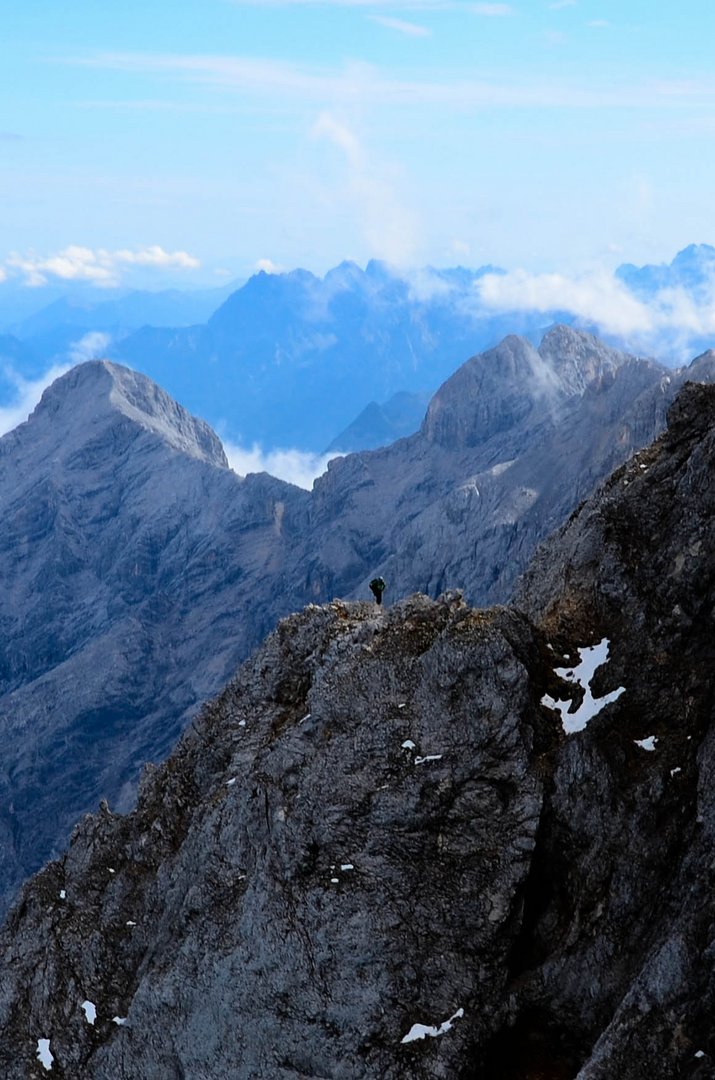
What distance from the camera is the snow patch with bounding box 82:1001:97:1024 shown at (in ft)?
141

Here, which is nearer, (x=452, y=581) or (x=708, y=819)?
(x=708, y=819)

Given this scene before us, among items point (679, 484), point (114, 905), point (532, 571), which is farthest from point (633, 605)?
point (114, 905)

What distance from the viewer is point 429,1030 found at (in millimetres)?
35938

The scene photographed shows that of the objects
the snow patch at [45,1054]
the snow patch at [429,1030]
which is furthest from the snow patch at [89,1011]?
the snow patch at [429,1030]

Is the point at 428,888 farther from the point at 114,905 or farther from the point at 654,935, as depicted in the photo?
the point at 114,905

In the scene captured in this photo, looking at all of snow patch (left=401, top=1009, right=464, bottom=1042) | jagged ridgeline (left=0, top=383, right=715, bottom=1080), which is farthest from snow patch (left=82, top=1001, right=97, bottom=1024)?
snow patch (left=401, top=1009, right=464, bottom=1042)

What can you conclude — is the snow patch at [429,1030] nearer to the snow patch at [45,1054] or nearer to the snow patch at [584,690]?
the snow patch at [584,690]

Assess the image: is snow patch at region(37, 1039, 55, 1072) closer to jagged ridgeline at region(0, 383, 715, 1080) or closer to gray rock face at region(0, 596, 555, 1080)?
jagged ridgeline at region(0, 383, 715, 1080)

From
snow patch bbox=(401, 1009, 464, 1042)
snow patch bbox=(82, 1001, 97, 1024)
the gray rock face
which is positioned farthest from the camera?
snow patch bbox=(82, 1001, 97, 1024)

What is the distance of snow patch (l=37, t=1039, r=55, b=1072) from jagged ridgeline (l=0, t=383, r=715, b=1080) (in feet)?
0.35

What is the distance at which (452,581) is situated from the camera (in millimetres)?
191625

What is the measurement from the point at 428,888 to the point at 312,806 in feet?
16.4

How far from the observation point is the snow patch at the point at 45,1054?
43169mm

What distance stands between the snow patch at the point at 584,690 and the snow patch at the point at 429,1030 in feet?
31.9
